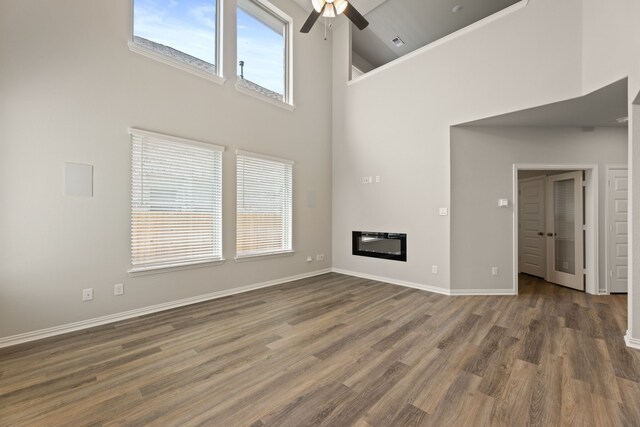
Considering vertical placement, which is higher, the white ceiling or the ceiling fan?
the ceiling fan

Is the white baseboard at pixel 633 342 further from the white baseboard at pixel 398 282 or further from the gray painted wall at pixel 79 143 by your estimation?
the gray painted wall at pixel 79 143

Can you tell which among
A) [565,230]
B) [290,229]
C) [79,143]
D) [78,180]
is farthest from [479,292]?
[79,143]

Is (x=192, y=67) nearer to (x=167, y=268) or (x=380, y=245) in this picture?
(x=167, y=268)

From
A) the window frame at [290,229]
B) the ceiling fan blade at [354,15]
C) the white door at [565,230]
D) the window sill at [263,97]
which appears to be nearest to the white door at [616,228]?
the white door at [565,230]

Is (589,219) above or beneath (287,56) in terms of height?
beneath

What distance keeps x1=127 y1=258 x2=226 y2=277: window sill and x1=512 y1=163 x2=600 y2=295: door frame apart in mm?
4812

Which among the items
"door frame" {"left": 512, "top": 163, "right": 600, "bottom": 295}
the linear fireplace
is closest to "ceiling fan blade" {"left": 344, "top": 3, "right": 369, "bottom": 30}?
"door frame" {"left": 512, "top": 163, "right": 600, "bottom": 295}

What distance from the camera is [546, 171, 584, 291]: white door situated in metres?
4.75

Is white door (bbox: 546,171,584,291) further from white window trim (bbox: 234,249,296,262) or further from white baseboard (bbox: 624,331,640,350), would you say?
white window trim (bbox: 234,249,296,262)

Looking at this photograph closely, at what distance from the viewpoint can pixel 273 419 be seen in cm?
177

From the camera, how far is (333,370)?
2.31m

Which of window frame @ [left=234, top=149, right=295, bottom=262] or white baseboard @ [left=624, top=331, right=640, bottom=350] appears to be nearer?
white baseboard @ [left=624, top=331, right=640, bottom=350]

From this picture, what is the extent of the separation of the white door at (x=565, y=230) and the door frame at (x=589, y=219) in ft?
0.31

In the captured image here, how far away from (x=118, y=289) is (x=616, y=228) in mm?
7591
